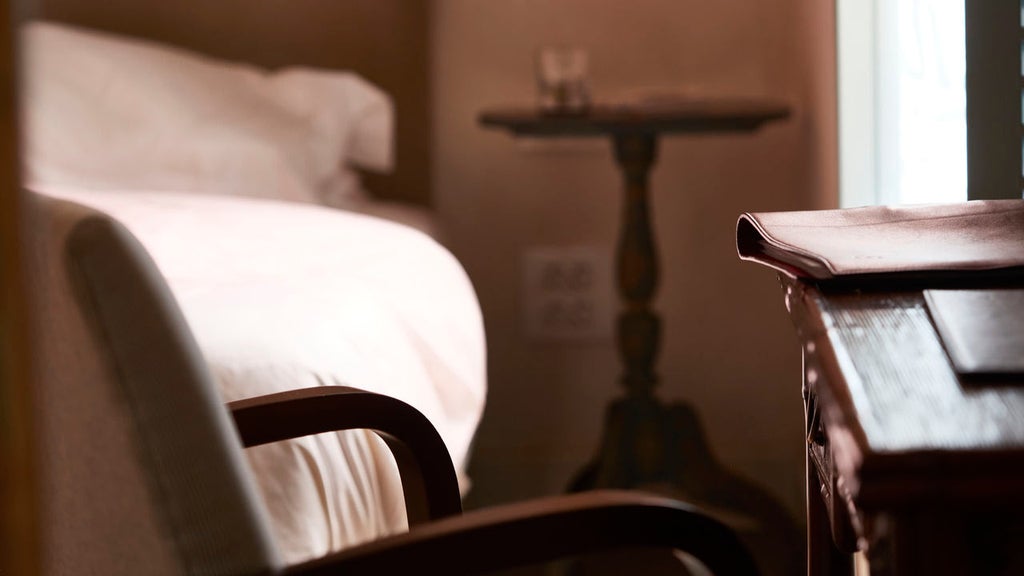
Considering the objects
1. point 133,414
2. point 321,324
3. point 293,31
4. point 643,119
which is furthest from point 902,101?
point 293,31

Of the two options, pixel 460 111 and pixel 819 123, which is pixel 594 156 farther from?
pixel 819 123

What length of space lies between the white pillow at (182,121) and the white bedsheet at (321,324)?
1.52ft

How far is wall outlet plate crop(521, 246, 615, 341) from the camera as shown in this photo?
262 centimetres

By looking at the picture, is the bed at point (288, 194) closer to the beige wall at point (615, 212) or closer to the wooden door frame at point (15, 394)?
the wooden door frame at point (15, 394)

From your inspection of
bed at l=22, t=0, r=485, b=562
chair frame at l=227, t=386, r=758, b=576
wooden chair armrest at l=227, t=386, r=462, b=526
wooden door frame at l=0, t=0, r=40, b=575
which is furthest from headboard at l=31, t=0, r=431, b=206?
wooden door frame at l=0, t=0, r=40, b=575

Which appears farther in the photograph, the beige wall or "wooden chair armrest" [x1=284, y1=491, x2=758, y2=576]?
the beige wall

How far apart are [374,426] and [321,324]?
0.33 meters

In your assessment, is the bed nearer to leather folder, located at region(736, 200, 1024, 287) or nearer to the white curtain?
leather folder, located at region(736, 200, 1024, 287)

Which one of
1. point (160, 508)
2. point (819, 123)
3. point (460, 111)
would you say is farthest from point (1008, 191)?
point (460, 111)

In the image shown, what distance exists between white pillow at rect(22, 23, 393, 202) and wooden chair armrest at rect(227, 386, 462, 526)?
1.20 metres

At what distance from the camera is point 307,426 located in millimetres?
914

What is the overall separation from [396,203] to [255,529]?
2.06m

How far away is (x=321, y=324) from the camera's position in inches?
49.0

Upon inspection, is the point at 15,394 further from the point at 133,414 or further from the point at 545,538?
the point at 545,538
